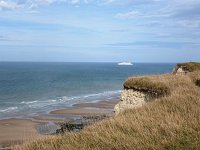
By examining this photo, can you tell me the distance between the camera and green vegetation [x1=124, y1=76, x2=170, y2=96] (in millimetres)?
20969

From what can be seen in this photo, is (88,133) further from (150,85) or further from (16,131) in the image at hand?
(16,131)

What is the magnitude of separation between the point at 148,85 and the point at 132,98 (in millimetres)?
1895

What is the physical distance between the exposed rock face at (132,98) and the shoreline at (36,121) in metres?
5.99

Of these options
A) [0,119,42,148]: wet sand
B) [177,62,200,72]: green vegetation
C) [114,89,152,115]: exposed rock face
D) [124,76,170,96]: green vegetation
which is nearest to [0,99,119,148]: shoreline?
[0,119,42,148]: wet sand

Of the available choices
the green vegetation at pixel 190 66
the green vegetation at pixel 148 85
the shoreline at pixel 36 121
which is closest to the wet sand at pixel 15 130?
the shoreline at pixel 36 121

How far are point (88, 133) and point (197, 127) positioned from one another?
275 cm

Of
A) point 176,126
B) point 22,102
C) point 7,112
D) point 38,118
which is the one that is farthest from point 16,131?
point 176,126

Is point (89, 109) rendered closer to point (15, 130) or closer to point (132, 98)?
point (15, 130)

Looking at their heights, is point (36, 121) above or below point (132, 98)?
below

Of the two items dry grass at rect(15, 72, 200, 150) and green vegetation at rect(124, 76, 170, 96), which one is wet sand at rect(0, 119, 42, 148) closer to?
green vegetation at rect(124, 76, 170, 96)

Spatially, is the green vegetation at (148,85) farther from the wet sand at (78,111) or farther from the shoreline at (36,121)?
the wet sand at (78,111)

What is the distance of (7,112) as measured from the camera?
4266 centimetres

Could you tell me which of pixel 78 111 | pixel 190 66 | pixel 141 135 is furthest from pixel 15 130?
pixel 141 135

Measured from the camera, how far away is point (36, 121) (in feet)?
120
